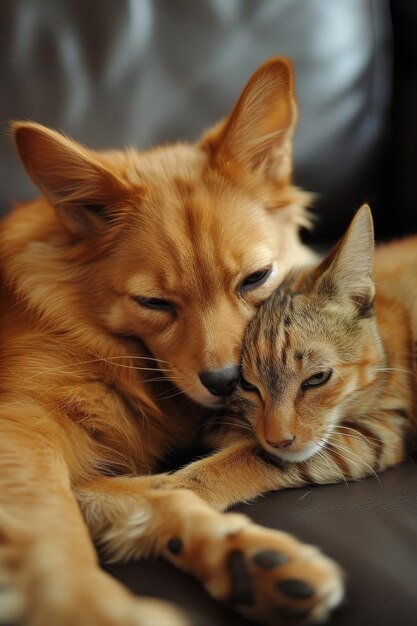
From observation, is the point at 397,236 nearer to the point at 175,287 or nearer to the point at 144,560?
the point at 175,287

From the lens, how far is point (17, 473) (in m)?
1.09

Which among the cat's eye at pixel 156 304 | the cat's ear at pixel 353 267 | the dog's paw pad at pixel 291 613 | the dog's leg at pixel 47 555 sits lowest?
the dog's leg at pixel 47 555

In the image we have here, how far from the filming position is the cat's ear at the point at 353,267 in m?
1.24

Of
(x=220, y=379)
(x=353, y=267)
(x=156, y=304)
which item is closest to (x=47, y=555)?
(x=220, y=379)

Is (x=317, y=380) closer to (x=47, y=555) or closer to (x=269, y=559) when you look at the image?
(x=269, y=559)

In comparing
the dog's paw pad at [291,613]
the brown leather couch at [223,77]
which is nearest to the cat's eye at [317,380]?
the dog's paw pad at [291,613]

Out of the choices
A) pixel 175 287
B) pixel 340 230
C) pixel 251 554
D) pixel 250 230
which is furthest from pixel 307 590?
pixel 340 230

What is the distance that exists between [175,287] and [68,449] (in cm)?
38

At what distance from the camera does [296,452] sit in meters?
1.21

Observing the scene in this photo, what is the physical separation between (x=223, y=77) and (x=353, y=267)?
→ 2.73 feet

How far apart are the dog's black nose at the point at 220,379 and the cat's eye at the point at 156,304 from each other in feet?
0.55

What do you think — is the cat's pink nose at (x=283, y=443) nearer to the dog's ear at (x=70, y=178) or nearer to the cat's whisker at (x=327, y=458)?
the cat's whisker at (x=327, y=458)

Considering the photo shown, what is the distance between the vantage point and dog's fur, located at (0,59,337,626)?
117cm

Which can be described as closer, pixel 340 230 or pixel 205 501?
pixel 205 501
